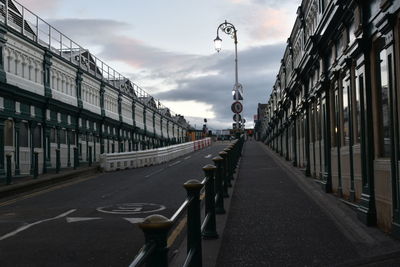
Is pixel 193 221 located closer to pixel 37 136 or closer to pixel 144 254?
pixel 144 254

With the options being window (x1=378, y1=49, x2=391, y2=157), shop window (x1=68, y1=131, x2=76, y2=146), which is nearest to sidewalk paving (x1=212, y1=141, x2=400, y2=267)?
window (x1=378, y1=49, x2=391, y2=157)

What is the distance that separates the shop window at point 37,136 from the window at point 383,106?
18220mm

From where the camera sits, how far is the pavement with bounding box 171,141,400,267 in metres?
6.60

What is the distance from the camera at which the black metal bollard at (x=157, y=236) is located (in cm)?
313

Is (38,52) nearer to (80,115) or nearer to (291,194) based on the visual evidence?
(80,115)

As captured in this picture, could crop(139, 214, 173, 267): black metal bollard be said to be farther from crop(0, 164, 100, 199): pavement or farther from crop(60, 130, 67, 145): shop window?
crop(60, 130, 67, 145): shop window

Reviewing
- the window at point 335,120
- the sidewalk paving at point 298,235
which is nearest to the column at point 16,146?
the sidewalk paving at point 298,235

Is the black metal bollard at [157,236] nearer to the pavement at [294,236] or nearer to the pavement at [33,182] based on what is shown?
the pavement at [294,236]

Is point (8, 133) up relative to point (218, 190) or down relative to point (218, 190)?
up

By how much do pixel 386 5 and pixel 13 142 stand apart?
57.3 ft

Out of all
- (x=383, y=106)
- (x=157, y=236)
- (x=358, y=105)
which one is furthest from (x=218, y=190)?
(x=157, y=236)

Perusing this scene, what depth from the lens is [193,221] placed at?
5520 millimetres

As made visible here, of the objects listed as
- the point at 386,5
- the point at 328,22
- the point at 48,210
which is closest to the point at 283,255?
the point at 386,5

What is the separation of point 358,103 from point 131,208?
6.00 meters
